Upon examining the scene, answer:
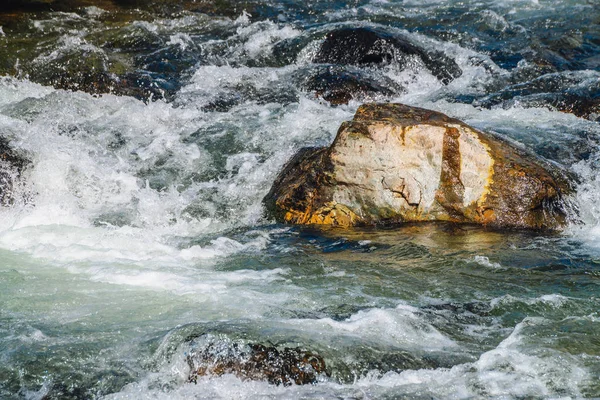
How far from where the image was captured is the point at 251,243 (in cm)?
600

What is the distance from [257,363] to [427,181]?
294 centimetres

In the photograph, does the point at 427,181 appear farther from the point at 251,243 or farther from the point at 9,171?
the point at 9,171

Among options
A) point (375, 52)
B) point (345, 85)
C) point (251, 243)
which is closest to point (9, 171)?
point (251, 243)

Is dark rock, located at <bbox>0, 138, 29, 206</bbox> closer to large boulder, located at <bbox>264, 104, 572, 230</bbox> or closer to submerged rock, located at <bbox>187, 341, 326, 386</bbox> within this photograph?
large boulder, located at <bbox>264, 104, 572, 230</bbox>

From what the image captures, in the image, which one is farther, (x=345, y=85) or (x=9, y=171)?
(x=345, y=85)

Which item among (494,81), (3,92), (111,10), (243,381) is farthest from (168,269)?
(111,10)

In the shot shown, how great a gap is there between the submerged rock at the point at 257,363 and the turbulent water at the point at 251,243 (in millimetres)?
56

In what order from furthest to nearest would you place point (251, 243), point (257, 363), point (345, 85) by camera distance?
point (345, 85) < point (251, 243) < point (257, 363)

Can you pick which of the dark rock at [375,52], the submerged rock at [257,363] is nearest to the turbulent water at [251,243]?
the submerged rock at [257,363]

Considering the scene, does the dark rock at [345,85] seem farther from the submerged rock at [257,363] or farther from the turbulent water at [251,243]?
the submerged rock at [257,363]

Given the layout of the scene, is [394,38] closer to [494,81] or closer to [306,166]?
[494,81]

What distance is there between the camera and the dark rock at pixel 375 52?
1058 centimetres

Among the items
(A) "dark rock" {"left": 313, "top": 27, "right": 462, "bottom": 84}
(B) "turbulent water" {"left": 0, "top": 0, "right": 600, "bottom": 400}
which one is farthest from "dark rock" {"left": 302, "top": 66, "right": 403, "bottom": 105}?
(A) "dark rock" {"left": 313, "top": 27, "right": 462, "bottom": 84}

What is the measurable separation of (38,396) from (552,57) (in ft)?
31.6
